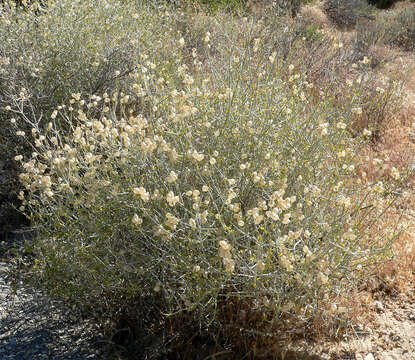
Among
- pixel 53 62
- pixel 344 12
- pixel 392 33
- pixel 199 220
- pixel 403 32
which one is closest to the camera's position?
pixel 199 220

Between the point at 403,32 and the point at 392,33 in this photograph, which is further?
the point at 403,32

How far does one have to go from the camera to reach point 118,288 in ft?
7.48

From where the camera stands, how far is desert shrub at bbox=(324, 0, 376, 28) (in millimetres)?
10469

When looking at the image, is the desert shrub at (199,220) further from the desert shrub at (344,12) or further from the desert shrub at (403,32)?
the desert shrub at (344,12)

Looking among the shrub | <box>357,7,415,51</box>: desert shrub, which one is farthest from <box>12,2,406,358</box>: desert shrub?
<box>357,7,415,51</box>: desert shrub

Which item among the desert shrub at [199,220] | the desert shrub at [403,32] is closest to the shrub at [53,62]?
the desert shrub at [199,220]

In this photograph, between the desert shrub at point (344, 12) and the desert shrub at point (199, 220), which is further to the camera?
the desert shrub at point (344, 12)

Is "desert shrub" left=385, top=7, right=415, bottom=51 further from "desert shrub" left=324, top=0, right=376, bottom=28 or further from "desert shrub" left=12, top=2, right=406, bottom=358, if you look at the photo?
"desert shrub" left=12, top=2, right=406, bottom=358

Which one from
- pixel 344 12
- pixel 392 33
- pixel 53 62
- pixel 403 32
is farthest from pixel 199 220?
pixel 344 12

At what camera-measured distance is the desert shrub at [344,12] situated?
10.5 m

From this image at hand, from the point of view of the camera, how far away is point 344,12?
10625 mm

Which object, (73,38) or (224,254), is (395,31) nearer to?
(73,38)

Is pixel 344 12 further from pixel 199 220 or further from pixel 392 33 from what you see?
pixel 199 220

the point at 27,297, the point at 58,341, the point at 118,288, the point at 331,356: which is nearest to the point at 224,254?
the point at 118,288
